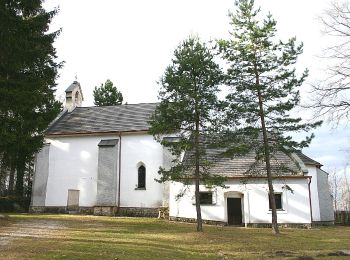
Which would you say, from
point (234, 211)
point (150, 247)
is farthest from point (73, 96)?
point (150, 247)

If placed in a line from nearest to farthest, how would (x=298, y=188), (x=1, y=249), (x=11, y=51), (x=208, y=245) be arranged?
(x=1, y=249)
(x=208, y=245)
(x=11, y=51)
(x=298, y=188)

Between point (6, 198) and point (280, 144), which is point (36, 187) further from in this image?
point (280, 144)

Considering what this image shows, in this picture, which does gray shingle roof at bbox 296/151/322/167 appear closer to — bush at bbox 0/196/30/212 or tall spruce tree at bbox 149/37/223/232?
tall spruce tree at bbox 149/37/223/232

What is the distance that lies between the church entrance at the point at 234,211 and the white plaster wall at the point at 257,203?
1.52ft

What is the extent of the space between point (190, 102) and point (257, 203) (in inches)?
407

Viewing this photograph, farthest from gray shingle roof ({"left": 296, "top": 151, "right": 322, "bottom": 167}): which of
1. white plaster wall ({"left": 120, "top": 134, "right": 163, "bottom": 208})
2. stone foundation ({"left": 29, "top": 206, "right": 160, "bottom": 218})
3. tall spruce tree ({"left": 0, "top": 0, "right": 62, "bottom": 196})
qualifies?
tall spruce tree ({"left": 0, "top": 0, "right": 62, "bottom": 196})

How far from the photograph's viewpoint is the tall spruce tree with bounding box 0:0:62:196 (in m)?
17.5

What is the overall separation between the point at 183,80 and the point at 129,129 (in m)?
14.7

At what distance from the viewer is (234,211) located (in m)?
27.5

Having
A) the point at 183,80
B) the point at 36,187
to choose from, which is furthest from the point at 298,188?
the point at 36,187

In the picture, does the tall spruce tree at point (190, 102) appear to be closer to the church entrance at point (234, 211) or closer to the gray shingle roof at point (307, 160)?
the church entrance at point (234, 211)

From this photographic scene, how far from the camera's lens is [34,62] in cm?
1938

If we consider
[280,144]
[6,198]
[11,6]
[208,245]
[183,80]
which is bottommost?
[208,245]

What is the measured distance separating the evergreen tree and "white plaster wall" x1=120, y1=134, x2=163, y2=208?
17822mm
